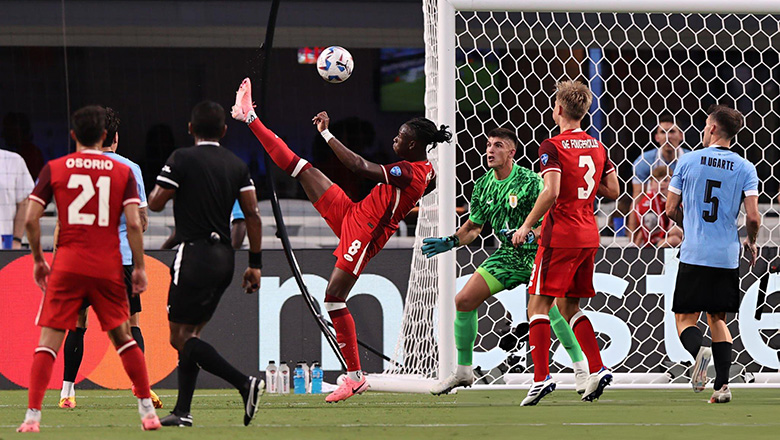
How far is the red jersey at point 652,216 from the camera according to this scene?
983cm

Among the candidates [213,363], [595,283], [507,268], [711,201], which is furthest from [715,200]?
[213,363]

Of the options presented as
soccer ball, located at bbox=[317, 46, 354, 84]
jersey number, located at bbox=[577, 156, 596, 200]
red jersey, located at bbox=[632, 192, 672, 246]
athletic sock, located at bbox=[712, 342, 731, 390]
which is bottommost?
athletic sock, located at bbox=[712, 342, 731, 390]

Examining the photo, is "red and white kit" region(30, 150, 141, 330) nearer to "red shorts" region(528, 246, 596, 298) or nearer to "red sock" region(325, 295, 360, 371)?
"red sock" region(325, 295, 360, 371)

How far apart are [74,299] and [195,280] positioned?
0.61m

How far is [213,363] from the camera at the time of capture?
5.61 metres

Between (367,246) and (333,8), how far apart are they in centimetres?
874

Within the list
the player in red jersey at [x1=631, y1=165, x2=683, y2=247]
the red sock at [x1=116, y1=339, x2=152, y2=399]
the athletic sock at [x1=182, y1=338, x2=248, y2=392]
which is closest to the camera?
the red sock at [x1=116, y1=339, x2=152, y2=399]

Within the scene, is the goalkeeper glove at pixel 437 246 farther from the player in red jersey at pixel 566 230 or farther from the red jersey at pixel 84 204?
the red jersey at pixel 84 204

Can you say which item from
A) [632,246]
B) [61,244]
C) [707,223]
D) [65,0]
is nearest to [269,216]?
[65,0]

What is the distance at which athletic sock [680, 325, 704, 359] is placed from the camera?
23.5 feet

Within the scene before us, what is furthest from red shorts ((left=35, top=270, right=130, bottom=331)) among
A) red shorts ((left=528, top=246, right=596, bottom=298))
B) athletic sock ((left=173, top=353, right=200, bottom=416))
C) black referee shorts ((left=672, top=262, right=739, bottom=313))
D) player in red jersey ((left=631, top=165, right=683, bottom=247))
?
player in red jersey ((left=631, top=165, right=683, bottom=247))

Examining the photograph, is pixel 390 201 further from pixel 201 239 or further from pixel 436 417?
pixel 201 239

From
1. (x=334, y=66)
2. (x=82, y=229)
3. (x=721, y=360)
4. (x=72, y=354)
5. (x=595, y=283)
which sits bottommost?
(x=721, y=360)

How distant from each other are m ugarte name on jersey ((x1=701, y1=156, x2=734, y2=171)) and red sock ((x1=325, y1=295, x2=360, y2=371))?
2.48 metres
